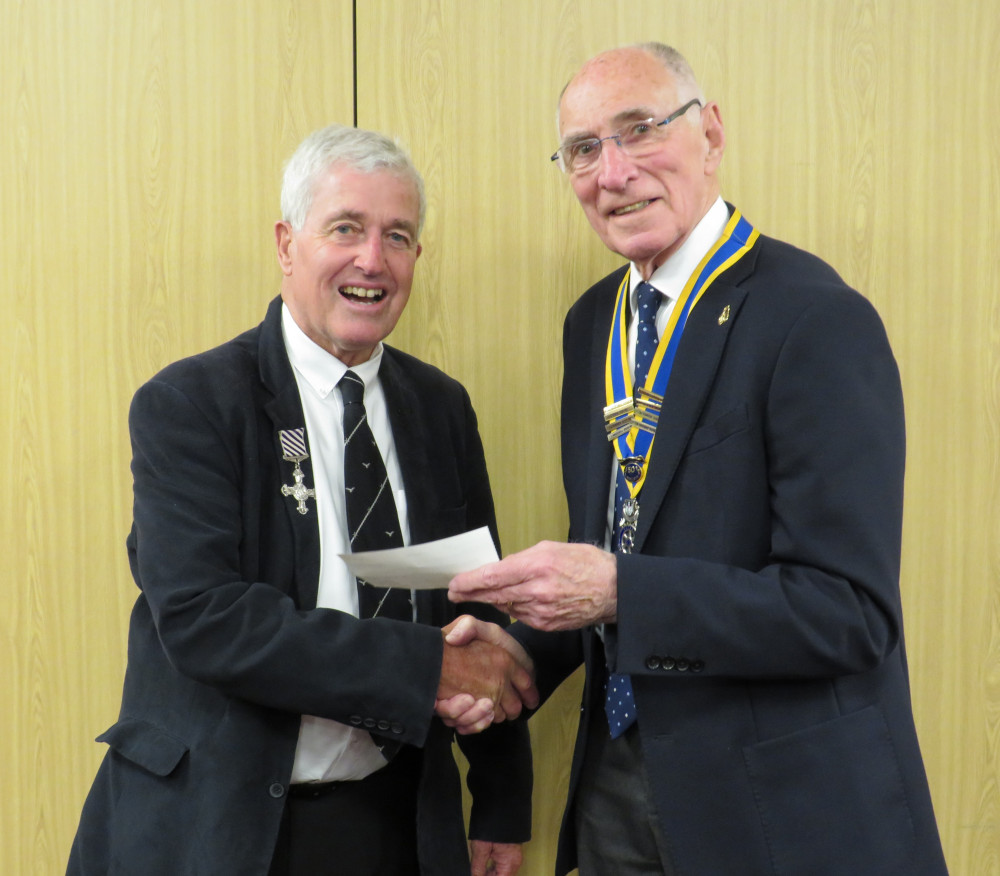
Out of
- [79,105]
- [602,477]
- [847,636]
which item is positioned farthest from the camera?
[79,105]

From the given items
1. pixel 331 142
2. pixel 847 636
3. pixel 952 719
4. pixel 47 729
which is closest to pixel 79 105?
pixel 331 142

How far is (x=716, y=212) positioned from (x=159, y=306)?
1.35 m

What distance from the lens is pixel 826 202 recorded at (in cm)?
244

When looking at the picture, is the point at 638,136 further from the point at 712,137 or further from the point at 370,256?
the point at 370,256

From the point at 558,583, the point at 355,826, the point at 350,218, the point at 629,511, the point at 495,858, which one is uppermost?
the point at 350,218

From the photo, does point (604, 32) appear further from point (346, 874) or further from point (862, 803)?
point (346, 874)

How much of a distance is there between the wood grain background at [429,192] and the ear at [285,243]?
16.2 inches

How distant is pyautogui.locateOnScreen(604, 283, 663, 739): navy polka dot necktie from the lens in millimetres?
1806

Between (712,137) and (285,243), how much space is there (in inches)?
35.1

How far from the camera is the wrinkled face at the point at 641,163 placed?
1862mm

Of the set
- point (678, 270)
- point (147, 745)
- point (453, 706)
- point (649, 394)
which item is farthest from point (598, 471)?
point (147, 745)

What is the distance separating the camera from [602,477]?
6.10 feet

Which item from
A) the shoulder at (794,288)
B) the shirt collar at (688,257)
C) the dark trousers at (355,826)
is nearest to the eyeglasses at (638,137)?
the shirt collar at (688,257)

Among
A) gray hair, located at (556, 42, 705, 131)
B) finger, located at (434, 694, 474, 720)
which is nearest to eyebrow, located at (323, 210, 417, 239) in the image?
gray hair, located at (556, 42, 705, 131)
